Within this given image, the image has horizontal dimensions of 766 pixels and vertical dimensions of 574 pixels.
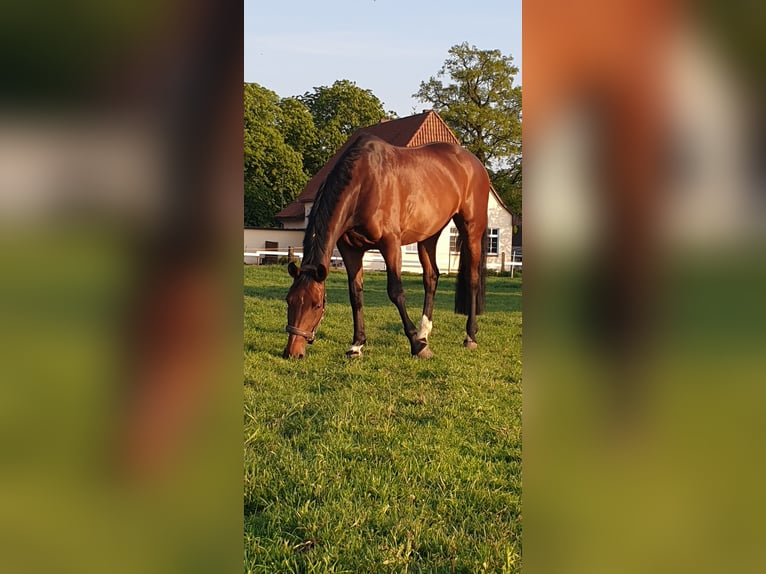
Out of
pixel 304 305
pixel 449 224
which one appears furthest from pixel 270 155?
pixel 304 305

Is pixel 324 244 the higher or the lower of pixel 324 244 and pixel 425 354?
the higher

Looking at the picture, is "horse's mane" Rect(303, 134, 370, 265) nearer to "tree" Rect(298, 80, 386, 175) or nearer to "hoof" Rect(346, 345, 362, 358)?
"hoof" Rect(346, 345, 362, 358)

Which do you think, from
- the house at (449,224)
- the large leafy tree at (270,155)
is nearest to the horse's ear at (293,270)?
the house at (449,224)

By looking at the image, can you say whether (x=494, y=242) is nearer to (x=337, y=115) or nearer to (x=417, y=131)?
(x=417, y=131)

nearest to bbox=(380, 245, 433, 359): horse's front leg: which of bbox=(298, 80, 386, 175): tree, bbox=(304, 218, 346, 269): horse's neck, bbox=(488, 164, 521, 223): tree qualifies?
bbox=(304, 218, 346, 269): horse's neck

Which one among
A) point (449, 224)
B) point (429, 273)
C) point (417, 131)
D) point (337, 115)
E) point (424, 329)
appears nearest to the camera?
point (424, 329)

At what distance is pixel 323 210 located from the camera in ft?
21.0
